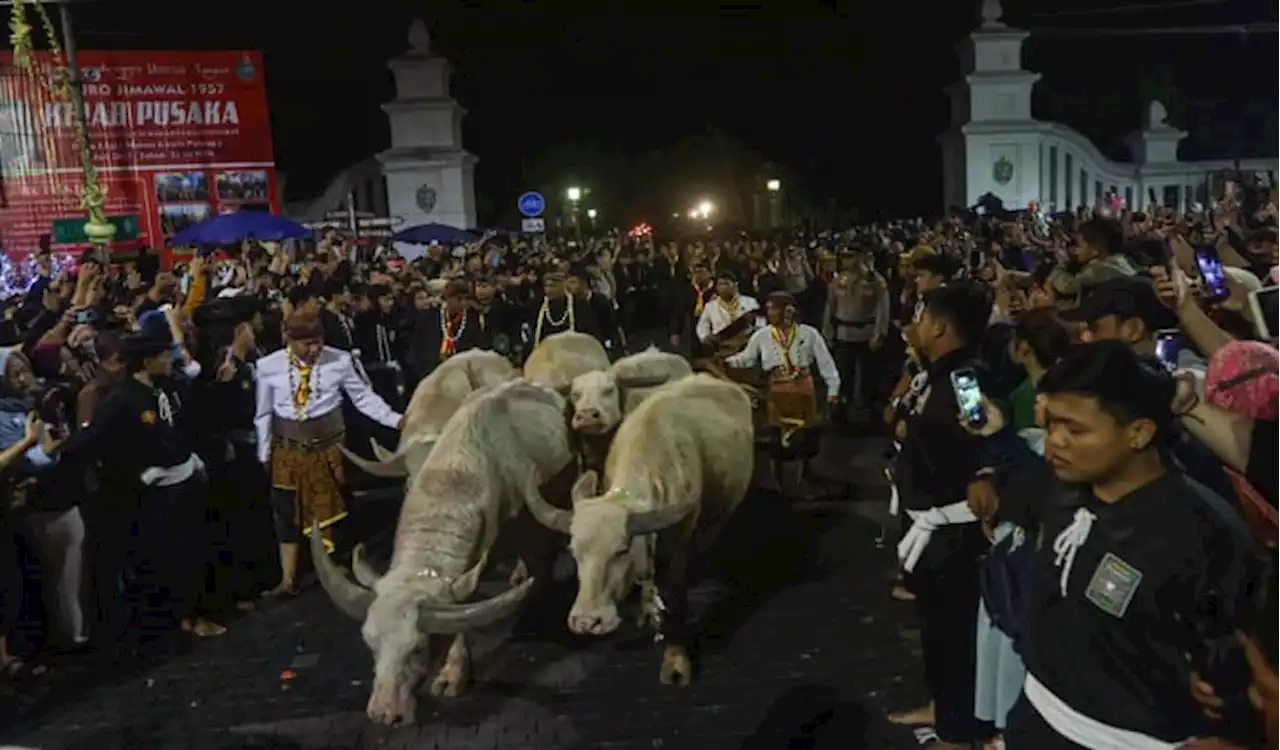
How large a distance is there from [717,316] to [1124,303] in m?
6.48

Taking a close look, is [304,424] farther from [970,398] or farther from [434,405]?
[970,398]

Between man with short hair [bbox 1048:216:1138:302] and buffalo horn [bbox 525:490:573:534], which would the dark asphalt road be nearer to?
buffalo horn [bbox 525:490:573:534]

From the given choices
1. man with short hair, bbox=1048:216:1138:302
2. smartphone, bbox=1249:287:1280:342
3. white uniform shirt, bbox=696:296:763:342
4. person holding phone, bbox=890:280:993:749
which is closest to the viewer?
person holding phone, bbox=890:280:993:749

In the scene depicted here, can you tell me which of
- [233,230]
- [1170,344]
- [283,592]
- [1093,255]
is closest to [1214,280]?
[1170,344]

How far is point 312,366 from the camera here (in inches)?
317

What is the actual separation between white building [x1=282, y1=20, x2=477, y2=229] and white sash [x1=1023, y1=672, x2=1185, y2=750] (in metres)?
24.0

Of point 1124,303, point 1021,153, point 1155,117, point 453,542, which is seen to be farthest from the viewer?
point 1155,117

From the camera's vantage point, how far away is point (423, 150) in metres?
26.2

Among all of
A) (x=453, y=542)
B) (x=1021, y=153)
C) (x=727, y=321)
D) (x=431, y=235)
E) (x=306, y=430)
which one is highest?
(x=1021, y=153)

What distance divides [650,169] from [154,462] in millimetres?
45634

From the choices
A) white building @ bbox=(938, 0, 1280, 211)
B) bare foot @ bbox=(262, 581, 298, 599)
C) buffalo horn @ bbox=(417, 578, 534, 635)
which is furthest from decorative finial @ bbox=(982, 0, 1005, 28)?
buffalo horn @ bbox=(417, 578, 534, 635)

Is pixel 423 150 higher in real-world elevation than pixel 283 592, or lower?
higher

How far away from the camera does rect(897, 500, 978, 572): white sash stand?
484 centimetres

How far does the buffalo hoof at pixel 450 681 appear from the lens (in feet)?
21.1
